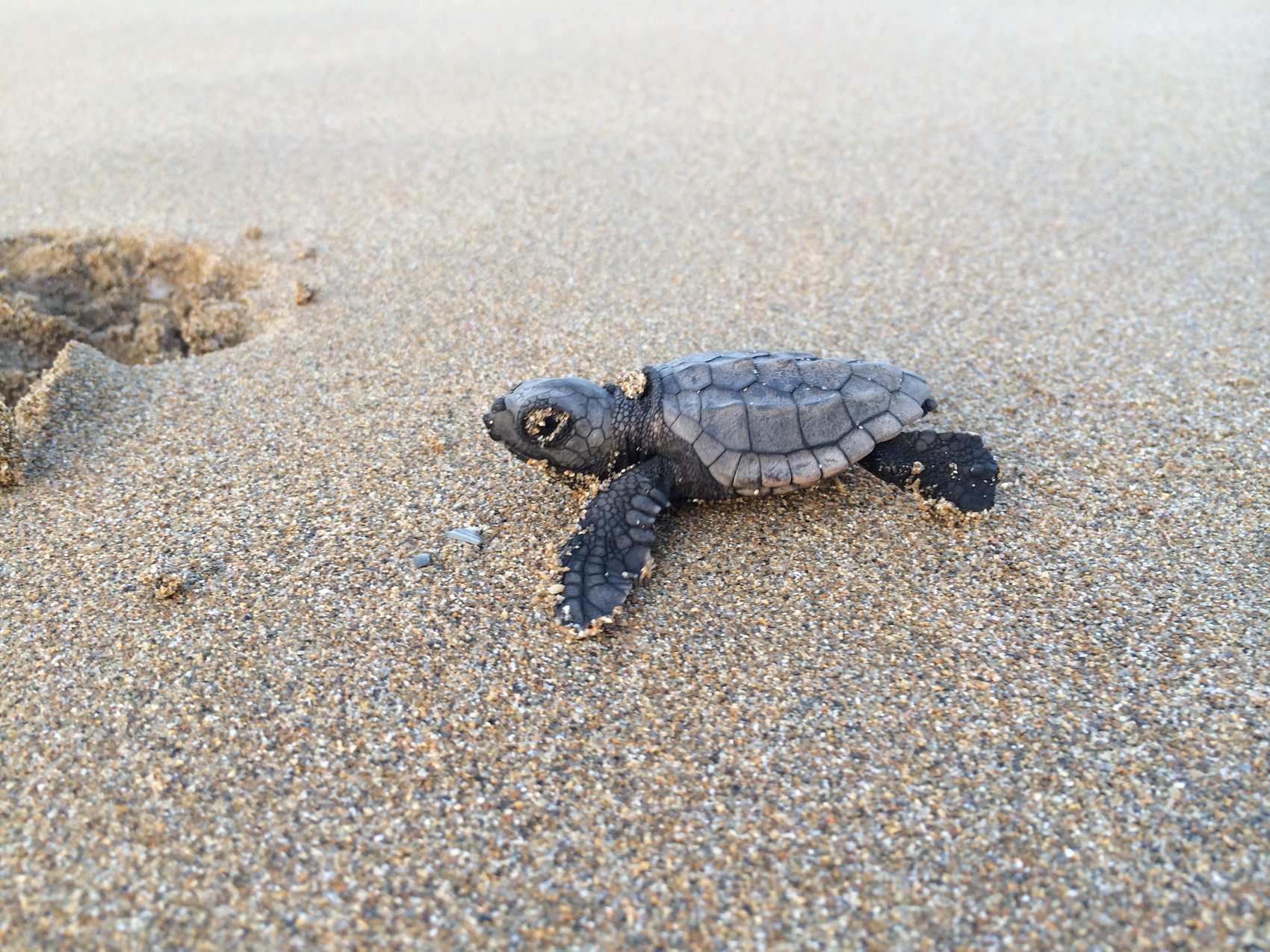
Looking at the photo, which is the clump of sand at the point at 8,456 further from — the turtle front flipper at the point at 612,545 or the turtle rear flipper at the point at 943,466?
the turtle rear flipper at the point at 943,466

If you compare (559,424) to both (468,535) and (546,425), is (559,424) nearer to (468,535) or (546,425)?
(546,425)

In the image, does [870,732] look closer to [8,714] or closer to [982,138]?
[8,714]

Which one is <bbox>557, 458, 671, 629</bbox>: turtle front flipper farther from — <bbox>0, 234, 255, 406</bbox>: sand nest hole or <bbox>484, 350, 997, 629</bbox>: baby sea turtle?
<bbox>0, 234, 255, 406</bbox>: sand nest hole

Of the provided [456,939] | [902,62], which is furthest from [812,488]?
[902,62]

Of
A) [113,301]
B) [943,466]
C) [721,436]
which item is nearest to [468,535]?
[721,436]

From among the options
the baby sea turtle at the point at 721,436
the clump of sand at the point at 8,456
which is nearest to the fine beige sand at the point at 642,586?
the clump of sand at the point at 8,456

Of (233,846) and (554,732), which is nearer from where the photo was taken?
(233,846)

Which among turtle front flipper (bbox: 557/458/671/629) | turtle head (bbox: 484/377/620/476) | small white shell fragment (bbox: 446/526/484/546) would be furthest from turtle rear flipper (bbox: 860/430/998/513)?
small white shell fragment (bbox: 446/526/484/546)
